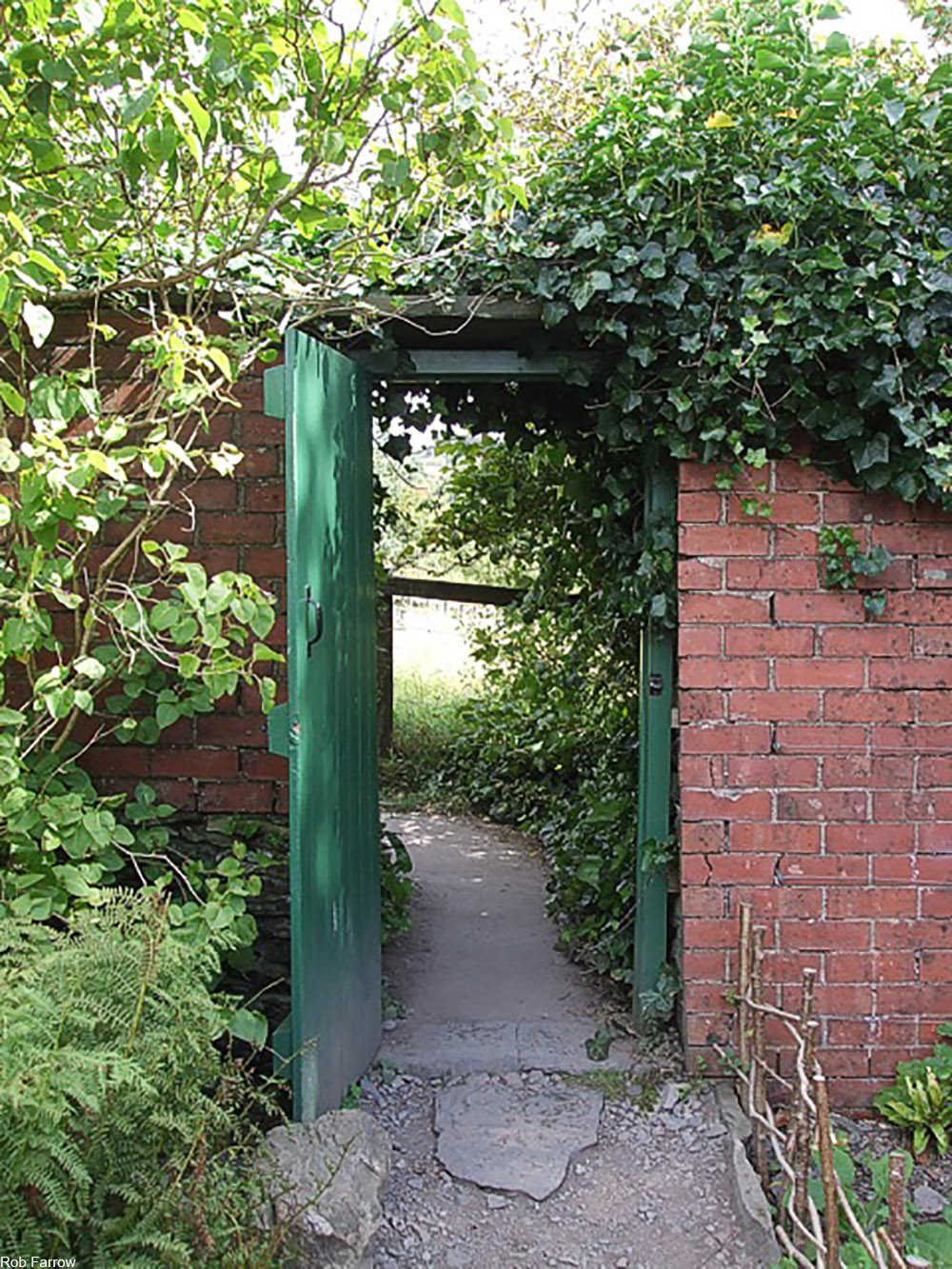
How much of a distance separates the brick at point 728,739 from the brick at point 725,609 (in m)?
0.24

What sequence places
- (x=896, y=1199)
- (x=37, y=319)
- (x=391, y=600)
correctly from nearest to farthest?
(x=896, y=1199) < (x=37, y=319) < (x=391, y=600)

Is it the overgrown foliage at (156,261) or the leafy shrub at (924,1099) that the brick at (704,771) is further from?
the overgrown foliage at (156,261)

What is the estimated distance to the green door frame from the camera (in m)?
3.65

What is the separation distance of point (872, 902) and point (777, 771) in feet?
1.62

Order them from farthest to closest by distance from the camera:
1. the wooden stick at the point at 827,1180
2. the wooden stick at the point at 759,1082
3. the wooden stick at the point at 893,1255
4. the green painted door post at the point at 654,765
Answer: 1. the green painted door post at the point at 654,765
2. the wooden stick at the point at 759,1082
3. the wooden stick at the point at 827,1180
4. the wooden stick at the point at 893,1255

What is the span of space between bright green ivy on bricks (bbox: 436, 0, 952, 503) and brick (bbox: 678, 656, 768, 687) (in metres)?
0.61

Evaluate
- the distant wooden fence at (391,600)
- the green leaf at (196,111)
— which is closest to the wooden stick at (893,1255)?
the green leaf at (196,111)

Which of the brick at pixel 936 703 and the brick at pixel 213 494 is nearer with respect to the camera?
the brick at pixel 936 703

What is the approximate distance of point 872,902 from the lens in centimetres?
351

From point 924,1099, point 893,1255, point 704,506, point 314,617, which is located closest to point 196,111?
point 314,617

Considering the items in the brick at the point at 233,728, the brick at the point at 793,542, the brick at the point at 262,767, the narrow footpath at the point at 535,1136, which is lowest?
the narrow footpath at the point at 535,1136

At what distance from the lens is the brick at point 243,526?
12.1ft

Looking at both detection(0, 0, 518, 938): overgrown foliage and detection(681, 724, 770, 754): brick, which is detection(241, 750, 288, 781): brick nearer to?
detection(0, 0, 518, 938): overgrown foliage

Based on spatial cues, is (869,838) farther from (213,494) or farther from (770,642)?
(213,494)
